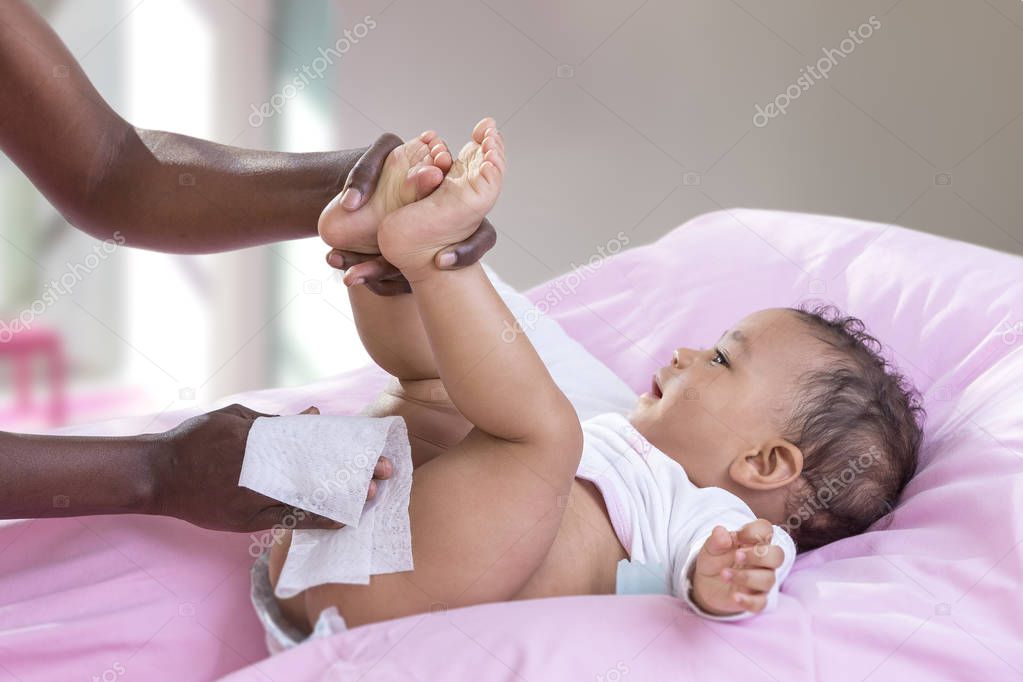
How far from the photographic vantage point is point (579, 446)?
100cm

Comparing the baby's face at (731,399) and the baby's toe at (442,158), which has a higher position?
the baby's toe at (442,158)

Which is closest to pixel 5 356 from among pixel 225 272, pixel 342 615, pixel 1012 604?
pixel 225 272

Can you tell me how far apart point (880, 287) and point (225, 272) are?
1910 mm

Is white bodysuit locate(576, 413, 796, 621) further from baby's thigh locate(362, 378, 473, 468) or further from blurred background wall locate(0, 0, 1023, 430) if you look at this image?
blurred background wall locate(0, 0, 1023, 430)

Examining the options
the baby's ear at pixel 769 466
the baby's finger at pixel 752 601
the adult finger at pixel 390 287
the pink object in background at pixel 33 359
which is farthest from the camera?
the pink object in background at pixel 33 359

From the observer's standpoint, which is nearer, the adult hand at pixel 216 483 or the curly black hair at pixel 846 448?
the adult hand at pixel 216 483

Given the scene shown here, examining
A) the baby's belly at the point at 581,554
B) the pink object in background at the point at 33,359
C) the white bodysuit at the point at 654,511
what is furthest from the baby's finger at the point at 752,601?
the pink object in background at the point at 33,359

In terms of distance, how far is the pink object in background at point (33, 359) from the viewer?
299 centimetres

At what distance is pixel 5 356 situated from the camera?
298cm

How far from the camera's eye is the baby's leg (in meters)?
0.95

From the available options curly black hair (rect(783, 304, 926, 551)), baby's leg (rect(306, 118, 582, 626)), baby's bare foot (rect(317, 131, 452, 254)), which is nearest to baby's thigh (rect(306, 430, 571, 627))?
baby's leg (rect(306, 118, 582, 626))

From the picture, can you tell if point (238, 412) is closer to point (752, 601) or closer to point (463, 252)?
point (463, 252)

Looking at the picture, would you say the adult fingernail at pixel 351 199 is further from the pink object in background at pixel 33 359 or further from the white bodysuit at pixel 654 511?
the pink object in background at pixel 33 359

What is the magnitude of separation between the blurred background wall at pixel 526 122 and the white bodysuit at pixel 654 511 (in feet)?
4.64
